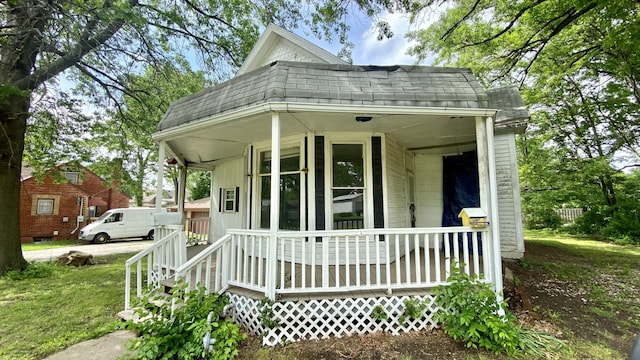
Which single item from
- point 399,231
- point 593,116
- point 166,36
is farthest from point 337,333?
point 593,116

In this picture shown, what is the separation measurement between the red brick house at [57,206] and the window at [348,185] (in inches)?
Answer: 579

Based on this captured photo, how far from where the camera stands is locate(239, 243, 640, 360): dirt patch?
3.16 meters

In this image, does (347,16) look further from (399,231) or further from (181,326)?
(181,326)

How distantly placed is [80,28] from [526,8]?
11.5 meters

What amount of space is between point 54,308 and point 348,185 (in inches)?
219

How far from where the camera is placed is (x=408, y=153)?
22.8 feet

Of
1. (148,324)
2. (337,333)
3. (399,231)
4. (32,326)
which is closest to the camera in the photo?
(148,324)

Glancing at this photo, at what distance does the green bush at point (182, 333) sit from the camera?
9.48 feet

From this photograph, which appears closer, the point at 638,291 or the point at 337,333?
the point at 337,333

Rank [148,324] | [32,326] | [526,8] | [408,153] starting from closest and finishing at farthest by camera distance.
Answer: [148,324], [32,326], [408,153], [526,8]

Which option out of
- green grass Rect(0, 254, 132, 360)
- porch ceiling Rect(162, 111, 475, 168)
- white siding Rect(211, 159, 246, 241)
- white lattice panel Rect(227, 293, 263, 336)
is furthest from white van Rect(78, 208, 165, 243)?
white lattice panel Rect(227, 293, 263, 336)

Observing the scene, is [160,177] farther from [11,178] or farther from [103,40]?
[11,178]

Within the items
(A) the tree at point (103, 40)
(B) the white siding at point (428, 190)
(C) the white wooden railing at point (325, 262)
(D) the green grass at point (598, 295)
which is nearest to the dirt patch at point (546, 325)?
(D) the green grass at point (598, 295)

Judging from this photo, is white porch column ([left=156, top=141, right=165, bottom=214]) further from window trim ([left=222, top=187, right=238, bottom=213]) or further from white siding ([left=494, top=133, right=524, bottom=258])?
white siding ([left=494, top=133, right=524, bottom=258])
